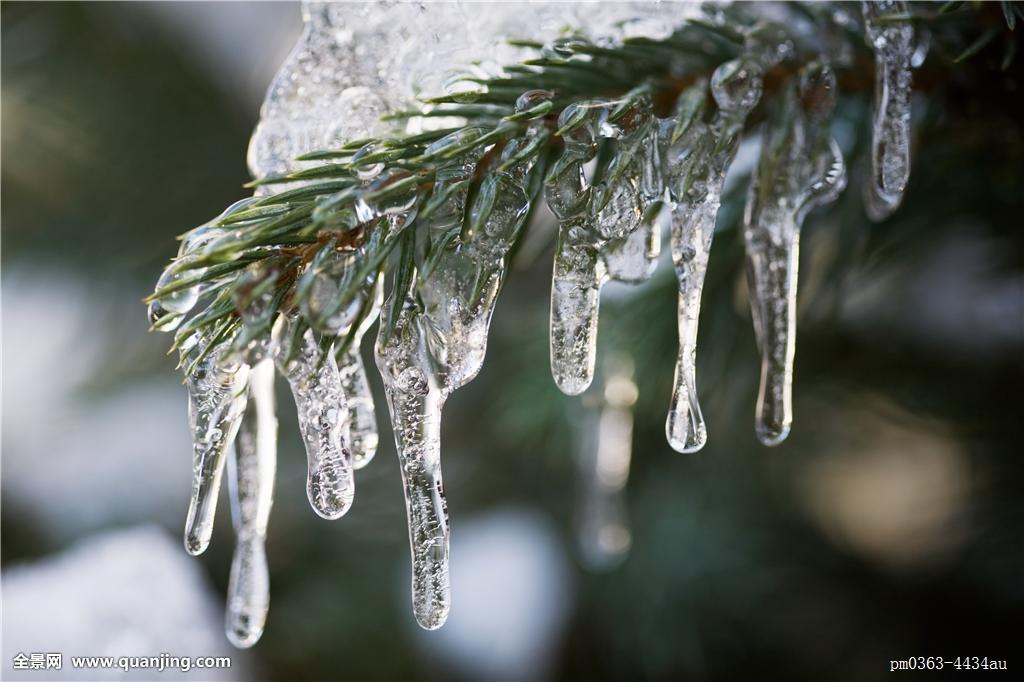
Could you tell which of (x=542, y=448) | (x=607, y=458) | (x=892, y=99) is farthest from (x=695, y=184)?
(x=542, y=448)

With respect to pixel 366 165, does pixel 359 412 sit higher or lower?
lower

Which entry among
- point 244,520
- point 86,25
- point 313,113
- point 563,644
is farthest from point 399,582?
point 86,25

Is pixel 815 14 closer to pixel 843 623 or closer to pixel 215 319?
pixel 215 319

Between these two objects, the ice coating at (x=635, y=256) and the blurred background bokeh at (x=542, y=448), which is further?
the blurred background bokeh at (x=542, y=448)

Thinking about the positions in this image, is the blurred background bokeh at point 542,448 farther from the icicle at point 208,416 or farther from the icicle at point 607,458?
the icicle at point 208,416

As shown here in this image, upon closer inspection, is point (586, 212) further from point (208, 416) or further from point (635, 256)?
point (208, 416)

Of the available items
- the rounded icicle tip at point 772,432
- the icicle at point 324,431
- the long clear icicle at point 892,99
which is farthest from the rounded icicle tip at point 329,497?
the long clear icicle at point 892,99
